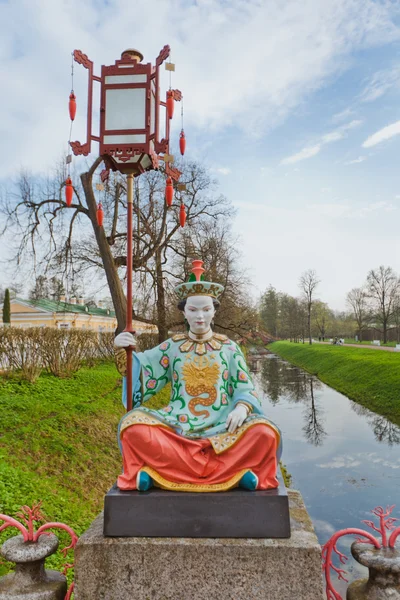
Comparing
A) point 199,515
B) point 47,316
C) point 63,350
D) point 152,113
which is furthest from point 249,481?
point 47,316

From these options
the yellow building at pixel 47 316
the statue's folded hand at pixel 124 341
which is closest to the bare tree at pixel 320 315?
the yellow building at pixel 47 316

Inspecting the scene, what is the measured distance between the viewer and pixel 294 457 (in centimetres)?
962

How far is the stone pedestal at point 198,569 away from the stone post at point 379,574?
0.26 metres

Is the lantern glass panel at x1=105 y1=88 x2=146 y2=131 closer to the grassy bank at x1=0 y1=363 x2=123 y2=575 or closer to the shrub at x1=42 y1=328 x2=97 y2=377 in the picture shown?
the grassy bank at x1=0 y1=363 x2=123 y2=575

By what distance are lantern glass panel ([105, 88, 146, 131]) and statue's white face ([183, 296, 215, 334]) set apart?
4.43 feet

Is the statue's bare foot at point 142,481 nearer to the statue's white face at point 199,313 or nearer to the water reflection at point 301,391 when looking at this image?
the statue's white face at point 199,313

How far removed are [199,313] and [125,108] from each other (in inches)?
63.9

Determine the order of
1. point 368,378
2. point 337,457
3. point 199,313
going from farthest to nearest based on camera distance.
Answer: point 368,378, point 337,457, point 199,313

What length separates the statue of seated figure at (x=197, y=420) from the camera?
2.47 meters

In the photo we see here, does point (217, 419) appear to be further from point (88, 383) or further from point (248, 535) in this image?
point (88, 383)

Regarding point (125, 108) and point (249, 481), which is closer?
point (249, 481)

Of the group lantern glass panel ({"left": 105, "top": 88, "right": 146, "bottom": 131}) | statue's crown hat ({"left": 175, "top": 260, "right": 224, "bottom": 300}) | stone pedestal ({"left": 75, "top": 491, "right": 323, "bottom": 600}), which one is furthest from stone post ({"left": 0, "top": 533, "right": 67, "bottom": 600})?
lantern glass panel ({"left": 105, "top": 88, "right": 146, "bottom": 131})

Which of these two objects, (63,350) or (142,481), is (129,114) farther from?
(63,350)

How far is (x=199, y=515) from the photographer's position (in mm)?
2400
